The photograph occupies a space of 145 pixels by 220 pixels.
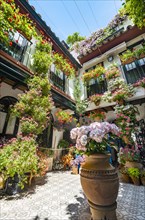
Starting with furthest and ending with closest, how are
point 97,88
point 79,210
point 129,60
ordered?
point 97,88, point 129,60, point 79,210

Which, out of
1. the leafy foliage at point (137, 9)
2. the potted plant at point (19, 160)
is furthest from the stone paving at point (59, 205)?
the leafy foliage at point (137, 9)

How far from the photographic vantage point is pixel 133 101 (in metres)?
6.50

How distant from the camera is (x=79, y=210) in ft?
8.80

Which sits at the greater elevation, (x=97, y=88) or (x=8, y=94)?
(x=97, y=88)

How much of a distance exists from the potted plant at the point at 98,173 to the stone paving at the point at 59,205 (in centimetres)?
80

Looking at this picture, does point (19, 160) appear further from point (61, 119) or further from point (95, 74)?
point (95, 74)

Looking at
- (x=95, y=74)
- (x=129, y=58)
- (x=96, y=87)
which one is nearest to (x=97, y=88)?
(x=96, y=87)

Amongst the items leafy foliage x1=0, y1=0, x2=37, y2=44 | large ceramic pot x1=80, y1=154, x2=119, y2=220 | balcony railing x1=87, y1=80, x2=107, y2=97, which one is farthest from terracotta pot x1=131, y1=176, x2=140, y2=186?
leafy foliage x1=0, y1=0, x2=37, y2=44

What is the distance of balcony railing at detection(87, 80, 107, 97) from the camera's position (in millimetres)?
7984

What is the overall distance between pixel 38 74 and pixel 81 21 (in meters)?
5.40

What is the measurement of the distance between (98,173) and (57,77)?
290 inches

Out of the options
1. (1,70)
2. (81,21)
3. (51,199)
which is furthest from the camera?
(81,21)

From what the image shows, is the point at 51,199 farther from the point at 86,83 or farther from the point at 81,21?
the point at 81,21

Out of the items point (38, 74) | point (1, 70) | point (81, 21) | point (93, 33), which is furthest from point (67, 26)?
point (1, 70)
